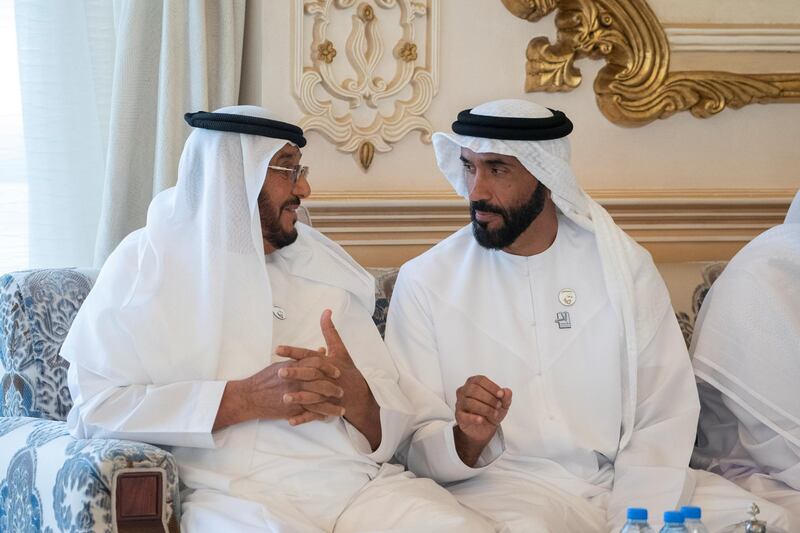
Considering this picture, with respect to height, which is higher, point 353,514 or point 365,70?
point 365,70

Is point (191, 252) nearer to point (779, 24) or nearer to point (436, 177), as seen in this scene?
point (436, 177)

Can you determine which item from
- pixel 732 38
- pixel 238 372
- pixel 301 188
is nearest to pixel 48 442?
pixel 238 372

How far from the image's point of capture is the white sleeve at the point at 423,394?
10.7 ft

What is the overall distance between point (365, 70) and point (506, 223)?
96cm

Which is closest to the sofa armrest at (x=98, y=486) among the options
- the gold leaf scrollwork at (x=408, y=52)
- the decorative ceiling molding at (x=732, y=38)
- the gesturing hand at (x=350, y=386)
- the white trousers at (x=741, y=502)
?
the gesturing hand at (x=350, y=386)

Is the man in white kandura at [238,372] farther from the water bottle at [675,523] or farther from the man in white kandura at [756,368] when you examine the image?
the man in white kandura at [756,368]

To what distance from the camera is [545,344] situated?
138 inches

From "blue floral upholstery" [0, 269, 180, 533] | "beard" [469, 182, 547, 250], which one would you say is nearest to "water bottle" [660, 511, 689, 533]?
"blue floral upholstery" [0, 269, 180, 533]

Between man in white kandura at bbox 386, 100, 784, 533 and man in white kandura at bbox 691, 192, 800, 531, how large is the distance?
0.15 metres

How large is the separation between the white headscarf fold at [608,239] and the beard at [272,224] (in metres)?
0.62

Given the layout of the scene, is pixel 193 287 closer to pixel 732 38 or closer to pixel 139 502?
pixel 139 502

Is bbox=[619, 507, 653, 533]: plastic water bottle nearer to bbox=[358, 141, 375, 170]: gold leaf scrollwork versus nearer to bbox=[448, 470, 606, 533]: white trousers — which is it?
bbox=[448, 470, 606, 533]: white trousers

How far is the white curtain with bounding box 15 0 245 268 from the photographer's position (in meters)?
4.13

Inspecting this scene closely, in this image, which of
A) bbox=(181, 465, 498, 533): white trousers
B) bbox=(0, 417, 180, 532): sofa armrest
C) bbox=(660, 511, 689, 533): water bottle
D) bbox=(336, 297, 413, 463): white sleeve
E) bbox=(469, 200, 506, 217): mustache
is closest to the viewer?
bbox=(660, 511, 689, 533): water bottle
